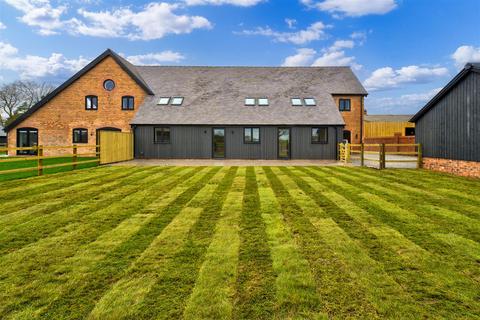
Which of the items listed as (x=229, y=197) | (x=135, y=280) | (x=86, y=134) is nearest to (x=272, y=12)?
(x=86, y=134)

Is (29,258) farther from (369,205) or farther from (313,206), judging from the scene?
(369,205)

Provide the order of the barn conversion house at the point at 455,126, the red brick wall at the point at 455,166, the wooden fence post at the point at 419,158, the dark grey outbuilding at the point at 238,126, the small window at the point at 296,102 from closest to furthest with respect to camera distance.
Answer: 1. the red brick wall at the point at 455,166
2. the barn conversion house at the point at 455,126
3. the wooden fence post at the point at 419,158
4. the dark grey outbuilding at the point at 238,126
5. the small window at the point at 296,102

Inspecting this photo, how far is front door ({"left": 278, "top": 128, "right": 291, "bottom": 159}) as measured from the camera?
23.1 meters

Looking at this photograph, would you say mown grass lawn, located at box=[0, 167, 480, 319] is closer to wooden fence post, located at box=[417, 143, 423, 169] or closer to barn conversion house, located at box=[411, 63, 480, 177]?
barn conversion house, located at box=[411, 63, 480, 177]

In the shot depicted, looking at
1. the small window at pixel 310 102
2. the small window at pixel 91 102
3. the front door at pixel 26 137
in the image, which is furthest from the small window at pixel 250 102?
the front door at pixel 26 137

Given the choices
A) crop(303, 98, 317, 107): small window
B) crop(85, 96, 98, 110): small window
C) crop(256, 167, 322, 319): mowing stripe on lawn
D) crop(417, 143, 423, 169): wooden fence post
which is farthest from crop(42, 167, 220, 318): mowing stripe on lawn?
crop(85, 96, 98, 110): small window

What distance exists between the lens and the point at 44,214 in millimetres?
6203

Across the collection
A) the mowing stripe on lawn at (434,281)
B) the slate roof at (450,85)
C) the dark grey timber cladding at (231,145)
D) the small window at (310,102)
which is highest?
the small window at (310,102)

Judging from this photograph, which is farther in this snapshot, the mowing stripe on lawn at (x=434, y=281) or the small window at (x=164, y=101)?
the small window at (x=164, y=101)

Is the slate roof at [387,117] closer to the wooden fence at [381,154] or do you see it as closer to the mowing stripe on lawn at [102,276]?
the wooden fence at [381,154]

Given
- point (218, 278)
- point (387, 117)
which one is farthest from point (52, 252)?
point (387, 117)

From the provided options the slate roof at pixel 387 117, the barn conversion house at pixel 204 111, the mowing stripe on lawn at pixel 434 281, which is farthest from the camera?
the slate roof at pixel 387 117

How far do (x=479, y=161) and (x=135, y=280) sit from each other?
1368 centimetres

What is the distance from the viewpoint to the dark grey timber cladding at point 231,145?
23.0m
